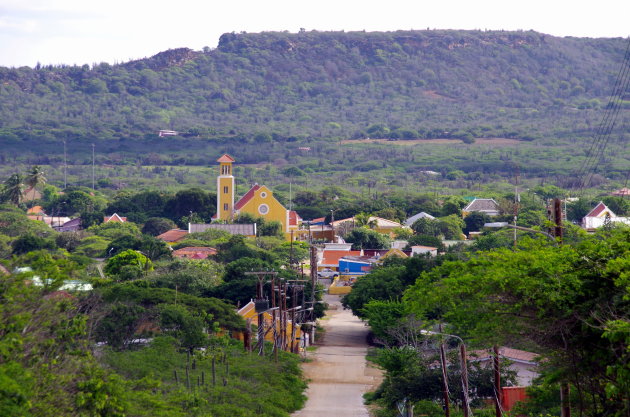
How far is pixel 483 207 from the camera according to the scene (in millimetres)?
109250

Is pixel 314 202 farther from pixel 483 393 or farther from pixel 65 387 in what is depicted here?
pixel 65 387

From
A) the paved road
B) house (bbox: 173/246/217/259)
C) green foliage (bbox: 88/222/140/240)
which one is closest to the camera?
the paved road

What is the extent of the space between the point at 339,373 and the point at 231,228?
50148 millimetres

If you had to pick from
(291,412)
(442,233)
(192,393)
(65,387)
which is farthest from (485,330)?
(442,233)

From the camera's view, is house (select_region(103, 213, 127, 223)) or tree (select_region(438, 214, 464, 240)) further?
house (select_region(103, 213, 127, 223))

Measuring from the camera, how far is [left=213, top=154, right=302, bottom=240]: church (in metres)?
96.1

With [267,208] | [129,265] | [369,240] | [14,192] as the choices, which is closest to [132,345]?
[129,265]

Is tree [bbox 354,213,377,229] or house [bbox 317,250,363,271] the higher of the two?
tree [bbox 354,213,377,229]

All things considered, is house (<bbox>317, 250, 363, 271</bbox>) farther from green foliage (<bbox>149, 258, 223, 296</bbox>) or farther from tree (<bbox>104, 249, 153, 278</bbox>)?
green foliage (<bbox>149, 258, 223, 296</bbox>)

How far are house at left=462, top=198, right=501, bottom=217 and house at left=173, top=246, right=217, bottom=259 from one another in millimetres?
38873

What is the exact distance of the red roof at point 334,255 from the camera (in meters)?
76.8

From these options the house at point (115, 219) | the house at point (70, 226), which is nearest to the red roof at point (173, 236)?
the house at point (115, 219)

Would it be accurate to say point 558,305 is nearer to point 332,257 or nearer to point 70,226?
point 332,257

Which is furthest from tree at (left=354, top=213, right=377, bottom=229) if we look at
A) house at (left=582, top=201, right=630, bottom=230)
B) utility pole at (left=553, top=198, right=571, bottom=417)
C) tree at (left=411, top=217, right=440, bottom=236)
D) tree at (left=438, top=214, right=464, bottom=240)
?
utility pole at (left=553, top=198, right=571, bottom=417)
